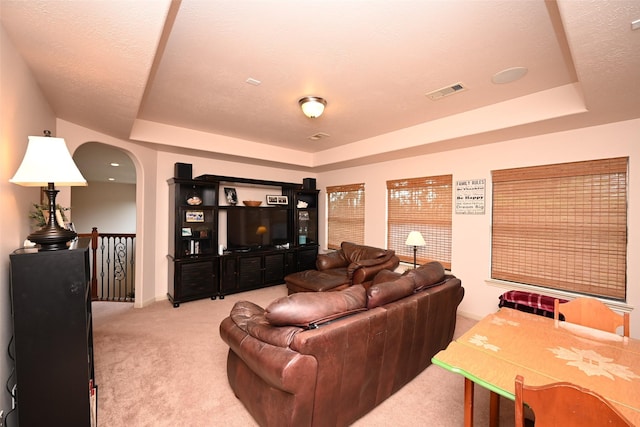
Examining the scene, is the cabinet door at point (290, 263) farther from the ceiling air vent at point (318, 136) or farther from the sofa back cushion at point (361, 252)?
the ceiling air vent at point (318, 136)

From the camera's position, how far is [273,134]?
14.3 feet

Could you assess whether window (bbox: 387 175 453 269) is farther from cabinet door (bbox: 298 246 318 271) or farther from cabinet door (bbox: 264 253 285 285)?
cabinet door (bbox: 264 253 285 285)

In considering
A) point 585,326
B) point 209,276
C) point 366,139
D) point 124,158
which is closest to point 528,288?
point 585,326

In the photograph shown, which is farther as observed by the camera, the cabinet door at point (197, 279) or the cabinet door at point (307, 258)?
the cabinet door at point (307, 258)

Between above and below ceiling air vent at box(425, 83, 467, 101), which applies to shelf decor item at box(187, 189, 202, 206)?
below

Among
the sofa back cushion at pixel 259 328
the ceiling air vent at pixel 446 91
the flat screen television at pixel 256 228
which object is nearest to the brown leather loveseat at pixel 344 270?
the flat screen television at pixel 256 228

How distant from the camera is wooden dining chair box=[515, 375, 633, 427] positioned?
816mm

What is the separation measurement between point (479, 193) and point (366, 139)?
1923 mm

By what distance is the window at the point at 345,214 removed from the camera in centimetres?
550

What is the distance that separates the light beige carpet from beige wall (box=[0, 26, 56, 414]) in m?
0.74

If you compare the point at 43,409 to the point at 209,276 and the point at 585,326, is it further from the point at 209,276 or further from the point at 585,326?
the point at 585,326

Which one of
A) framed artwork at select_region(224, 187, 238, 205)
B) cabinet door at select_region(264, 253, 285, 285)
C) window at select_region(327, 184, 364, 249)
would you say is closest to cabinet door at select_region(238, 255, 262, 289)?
cabinet door at select_region(264, 253, 285, 285)

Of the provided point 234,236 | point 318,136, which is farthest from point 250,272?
point 318,136

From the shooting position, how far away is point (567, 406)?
885 millimetres
